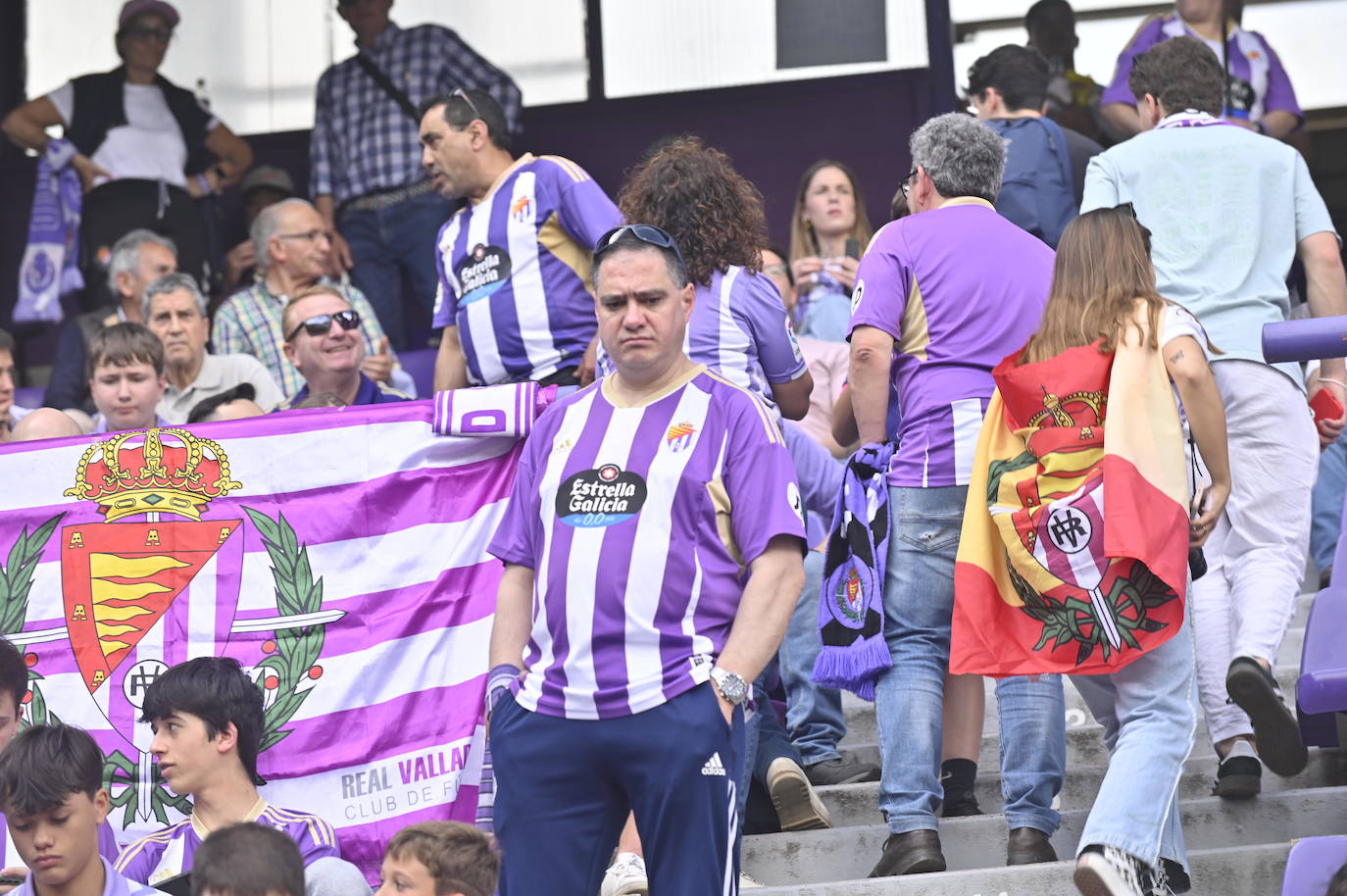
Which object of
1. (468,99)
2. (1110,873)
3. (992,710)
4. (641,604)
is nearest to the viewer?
(641,604)

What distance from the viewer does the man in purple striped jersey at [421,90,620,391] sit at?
629 centimetres

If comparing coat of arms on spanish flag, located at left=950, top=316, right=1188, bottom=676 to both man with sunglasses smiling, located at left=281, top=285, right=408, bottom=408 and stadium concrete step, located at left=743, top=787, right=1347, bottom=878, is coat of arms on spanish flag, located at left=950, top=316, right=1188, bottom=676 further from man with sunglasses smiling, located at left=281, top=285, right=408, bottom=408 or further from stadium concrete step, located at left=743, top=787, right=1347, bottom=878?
man with sunglasses smiling, located at left=281, top=285, right=408, bottom=408

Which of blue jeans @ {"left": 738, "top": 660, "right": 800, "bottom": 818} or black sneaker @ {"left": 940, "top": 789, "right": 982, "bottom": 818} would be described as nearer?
black sneaker @ {"left": 940, "top": 789, "right": 982, "bottom": 818}

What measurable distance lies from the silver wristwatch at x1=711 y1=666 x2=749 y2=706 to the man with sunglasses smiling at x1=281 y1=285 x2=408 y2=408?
304 centimetres

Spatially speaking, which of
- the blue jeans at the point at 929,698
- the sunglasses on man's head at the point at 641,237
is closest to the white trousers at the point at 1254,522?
the blue jeans at the point at 929,698

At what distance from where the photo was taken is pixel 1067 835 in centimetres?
544

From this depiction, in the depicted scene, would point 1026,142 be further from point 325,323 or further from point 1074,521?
point 1074,521

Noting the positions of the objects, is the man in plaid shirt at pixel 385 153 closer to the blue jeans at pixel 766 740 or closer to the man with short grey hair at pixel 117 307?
the man with short grey hair at pixel 117 307

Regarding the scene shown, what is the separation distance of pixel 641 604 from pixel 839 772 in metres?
2.06

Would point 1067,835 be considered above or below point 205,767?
below

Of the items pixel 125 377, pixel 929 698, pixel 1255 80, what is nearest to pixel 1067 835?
pixel 929 698

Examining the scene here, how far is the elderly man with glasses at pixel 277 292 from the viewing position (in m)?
8.91

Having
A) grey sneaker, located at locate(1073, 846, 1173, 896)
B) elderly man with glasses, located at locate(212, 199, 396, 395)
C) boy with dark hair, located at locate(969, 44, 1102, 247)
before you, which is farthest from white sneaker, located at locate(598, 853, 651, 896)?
elderly man with glasses, located at locate(212, 199, 396, 395)

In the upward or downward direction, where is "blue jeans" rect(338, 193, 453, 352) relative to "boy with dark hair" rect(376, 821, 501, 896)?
upward
